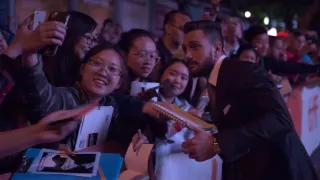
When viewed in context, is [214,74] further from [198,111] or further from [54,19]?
[54,19]

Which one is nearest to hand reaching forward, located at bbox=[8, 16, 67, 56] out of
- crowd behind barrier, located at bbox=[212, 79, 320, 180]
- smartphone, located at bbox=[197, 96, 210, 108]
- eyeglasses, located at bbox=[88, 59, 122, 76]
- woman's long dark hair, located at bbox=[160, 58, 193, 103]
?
eyeglasses, located at bbox=[88, 59, 122, 76]

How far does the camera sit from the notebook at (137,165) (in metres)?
1.71

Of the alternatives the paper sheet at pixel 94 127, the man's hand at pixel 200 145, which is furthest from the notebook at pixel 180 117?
the paper sheet at pixel 94 127

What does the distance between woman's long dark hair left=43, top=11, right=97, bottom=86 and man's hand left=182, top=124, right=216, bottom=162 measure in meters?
0.97

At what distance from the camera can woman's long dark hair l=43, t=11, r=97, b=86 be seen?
2.62m

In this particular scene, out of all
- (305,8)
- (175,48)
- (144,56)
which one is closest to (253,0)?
(305,8)

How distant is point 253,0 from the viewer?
575 inches

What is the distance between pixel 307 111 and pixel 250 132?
10.2 ft

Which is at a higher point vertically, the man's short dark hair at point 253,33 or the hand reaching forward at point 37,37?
the hand reaching forward at point 37,37

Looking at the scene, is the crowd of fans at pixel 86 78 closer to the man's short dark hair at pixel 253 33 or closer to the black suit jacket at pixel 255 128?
the black suit jacket at pixel 255 128

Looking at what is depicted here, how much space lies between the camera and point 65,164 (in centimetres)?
152

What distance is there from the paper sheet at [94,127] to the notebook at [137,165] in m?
0.20

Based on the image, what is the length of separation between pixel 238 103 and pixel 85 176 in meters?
0.88

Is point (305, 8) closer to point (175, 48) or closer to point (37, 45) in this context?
point (175, 48)
